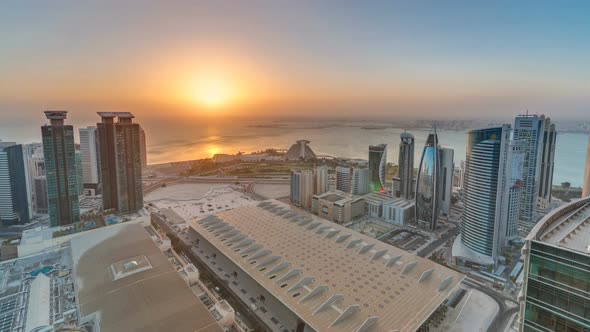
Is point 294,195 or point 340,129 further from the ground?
point 340,129

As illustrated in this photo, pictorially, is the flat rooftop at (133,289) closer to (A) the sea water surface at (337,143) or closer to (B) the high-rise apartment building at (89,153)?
(B) the high-rise apartment building at (89,153)

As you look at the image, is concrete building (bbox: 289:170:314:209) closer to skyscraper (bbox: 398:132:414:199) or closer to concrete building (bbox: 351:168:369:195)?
concrete building (bbox: 351:168:369:195)

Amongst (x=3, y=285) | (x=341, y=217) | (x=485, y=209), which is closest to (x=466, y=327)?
(x=485, y=209)

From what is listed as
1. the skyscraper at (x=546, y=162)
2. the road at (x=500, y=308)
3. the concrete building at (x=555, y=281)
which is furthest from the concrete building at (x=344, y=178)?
the concrete building at (x=555, y=281)

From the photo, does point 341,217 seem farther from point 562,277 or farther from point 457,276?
point 562,277

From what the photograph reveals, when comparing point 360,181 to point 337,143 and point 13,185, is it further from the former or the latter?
point 337,143

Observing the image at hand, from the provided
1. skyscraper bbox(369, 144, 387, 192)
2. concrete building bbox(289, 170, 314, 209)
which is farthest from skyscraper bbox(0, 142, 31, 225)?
skyscraper bbox(369, 144, 387, 192)
